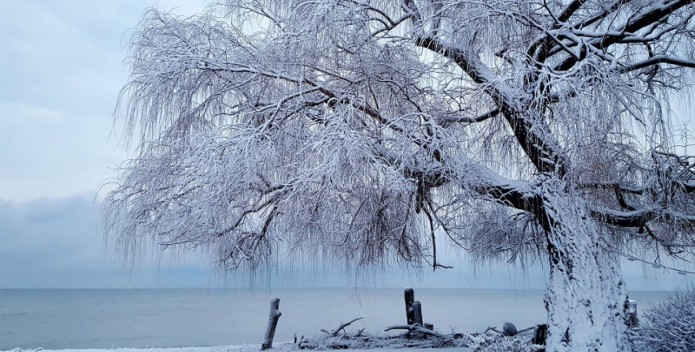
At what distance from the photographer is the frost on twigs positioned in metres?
4.89

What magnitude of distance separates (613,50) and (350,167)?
3.33 metres

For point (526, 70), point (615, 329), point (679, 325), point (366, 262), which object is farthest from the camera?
point (366, 262)

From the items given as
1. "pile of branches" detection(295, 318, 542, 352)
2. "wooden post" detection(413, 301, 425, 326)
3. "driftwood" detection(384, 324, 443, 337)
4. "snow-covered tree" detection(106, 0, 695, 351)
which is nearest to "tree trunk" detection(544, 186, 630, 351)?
"snow-covered tree" detection(106, 0, 695, 351)

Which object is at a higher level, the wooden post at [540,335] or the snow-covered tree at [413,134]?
the snow-covered tree at [413,134]

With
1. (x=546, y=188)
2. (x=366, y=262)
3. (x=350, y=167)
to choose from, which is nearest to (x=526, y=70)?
(x=546, y=188)

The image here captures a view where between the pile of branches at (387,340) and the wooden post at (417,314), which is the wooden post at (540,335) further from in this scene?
the wooden post at (417,314)

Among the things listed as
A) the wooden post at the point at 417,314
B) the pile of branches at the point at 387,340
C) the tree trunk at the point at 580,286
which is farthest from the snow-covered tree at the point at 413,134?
the wooden post at the point at 417,314

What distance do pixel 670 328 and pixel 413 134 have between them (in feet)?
9.37

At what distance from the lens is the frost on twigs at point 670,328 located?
489 cm

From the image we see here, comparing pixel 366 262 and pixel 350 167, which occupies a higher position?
pixel 350 167

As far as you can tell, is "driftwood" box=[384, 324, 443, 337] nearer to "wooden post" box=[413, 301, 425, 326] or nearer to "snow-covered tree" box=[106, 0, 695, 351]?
"wooden post" box=[413, 301, 425, 326]

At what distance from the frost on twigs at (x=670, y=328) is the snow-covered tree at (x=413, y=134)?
31 cm

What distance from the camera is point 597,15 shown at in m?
6.90

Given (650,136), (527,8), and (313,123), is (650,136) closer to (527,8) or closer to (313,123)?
(527,8)
